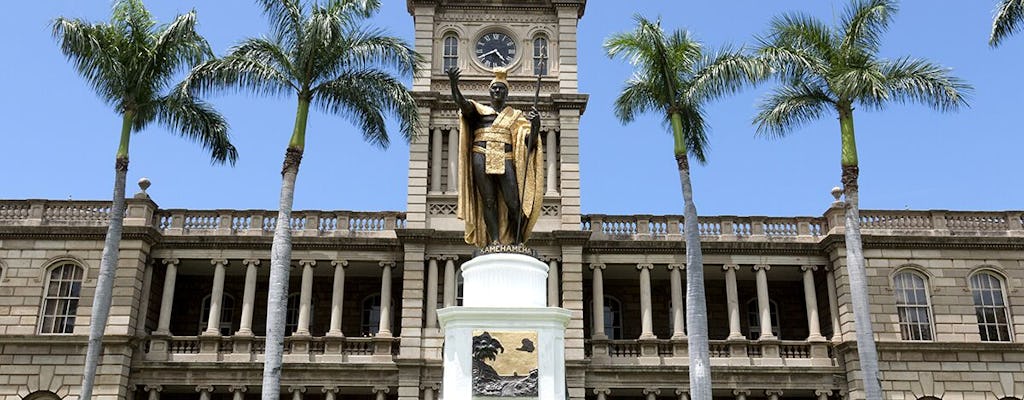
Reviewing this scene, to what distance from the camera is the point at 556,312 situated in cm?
948

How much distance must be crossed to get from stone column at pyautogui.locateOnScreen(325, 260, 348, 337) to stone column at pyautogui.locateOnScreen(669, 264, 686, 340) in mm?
9685

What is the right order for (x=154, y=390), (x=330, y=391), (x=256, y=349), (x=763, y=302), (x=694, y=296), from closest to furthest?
(x=694, y=296), (x=154, y=390), (x=330, y=391), (x=256, y=349), (x=763, y=302)

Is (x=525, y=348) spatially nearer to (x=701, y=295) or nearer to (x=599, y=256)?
(x=701, y=295)

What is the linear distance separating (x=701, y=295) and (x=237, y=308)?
15969 mm

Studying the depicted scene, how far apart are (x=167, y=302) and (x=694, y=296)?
15.5m

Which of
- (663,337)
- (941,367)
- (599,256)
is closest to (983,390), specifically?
(941,367)

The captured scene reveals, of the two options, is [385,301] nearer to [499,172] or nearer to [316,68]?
[316,68]

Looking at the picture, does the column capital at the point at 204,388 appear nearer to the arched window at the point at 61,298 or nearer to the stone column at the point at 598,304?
the arched window at the point at 61,298

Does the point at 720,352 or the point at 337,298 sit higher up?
Answer: the point at 337,298

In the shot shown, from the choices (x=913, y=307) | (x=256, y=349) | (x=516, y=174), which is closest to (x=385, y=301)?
(x=256, y=349)

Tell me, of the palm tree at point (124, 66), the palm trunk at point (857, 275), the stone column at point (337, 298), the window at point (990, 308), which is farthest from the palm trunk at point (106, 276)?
the window at point (990, 308)

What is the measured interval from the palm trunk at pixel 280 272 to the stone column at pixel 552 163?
8697 mm

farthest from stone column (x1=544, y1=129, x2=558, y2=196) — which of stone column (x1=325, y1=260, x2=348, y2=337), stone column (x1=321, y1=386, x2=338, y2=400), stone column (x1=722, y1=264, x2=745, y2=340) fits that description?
stone column (x1=321, y1=386, x2=338, y2=400)

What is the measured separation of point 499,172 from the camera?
1053 centimetres
